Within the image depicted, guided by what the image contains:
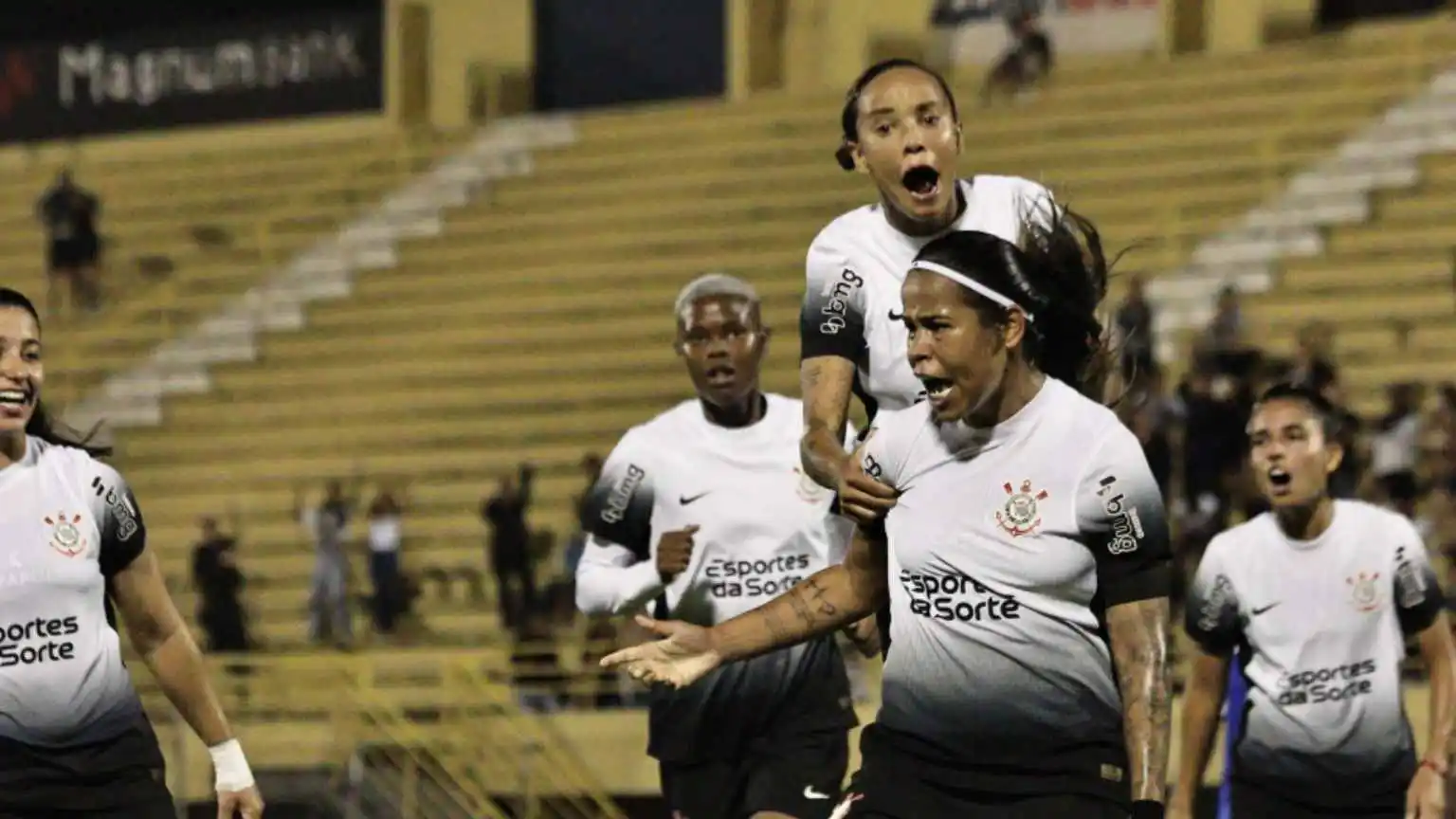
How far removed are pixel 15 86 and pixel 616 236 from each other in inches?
487

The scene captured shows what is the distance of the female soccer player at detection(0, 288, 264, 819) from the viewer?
7.73 m

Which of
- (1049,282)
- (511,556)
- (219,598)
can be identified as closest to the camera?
(1049,282)

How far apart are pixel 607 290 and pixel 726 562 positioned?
1788 centimetres

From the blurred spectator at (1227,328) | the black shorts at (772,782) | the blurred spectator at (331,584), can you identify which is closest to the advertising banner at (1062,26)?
the blurred spectator at (331,584)

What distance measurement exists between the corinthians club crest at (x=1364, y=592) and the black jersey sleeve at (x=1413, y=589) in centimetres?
7

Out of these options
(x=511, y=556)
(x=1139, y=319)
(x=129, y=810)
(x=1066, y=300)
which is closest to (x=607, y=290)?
(x=511, y=556)

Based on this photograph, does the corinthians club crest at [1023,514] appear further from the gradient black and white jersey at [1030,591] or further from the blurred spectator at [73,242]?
the blurred spectator at [73,242]

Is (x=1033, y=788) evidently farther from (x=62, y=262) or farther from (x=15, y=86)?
(x=15, y=86)

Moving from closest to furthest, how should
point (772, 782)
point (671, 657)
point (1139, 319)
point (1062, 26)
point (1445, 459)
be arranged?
point (671, 657) → point (772, 782) → point (1445, 459) → point (1139, 319) → point (1062, 26)

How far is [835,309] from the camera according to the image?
7.91 m

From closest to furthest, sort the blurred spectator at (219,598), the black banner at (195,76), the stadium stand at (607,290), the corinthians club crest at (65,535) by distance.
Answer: the corinthians club crest at (65,535)
the stadium stand at (607,290)
the blurred spectator at (219,598)
the black banner at (195,76)

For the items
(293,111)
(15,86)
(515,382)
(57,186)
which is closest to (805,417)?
(515,382)

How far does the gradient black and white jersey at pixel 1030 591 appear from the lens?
6348 mm

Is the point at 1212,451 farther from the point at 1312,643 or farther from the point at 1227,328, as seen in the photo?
the point at 1312,643
